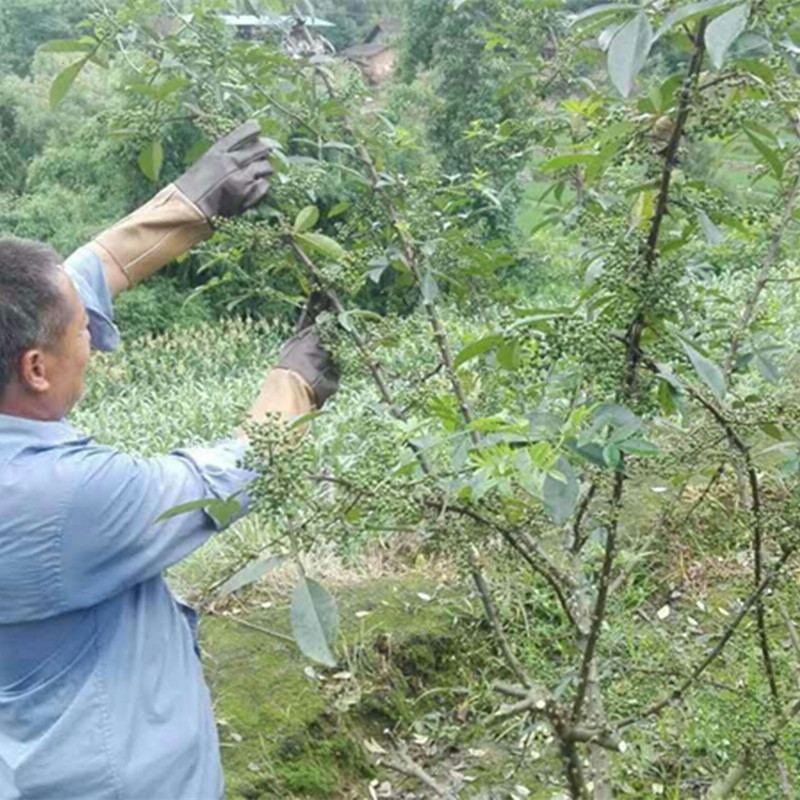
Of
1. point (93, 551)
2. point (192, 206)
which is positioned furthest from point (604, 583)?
point (192, 206)

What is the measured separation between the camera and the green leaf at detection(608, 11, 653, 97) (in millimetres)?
732

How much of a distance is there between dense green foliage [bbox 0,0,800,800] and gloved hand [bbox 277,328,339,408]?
0.10 ft

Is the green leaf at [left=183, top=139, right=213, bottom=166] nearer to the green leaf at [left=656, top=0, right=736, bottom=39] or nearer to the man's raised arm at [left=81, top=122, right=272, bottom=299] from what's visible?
the man's raised arm at [left=81, top=122, right=272, bottom=299]

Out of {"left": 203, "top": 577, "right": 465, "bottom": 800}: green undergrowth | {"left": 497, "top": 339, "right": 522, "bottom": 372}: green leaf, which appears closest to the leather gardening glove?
{"left": 497, "top": 339, "right": 522, "bottom": 372}: green leaf

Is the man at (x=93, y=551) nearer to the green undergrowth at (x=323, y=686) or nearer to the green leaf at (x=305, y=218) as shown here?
the green leaf at (x=305, y=218)

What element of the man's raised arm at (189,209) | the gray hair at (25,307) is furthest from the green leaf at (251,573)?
the man's raised arm at (189,209)

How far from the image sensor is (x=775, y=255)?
1.48m

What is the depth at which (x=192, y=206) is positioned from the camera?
4.96 feet

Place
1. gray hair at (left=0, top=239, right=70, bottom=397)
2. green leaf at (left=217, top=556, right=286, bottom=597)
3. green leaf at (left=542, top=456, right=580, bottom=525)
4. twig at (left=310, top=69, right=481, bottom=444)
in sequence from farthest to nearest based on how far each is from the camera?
twig at (left=310, top=69, right=481, bottom=444) < gray hair at (left=0, top=239, right=70, bottom=397) < green leaf at (left=217, top=556, right=286, bottom=597) < green leaf at (left=542, top=456, right=580, bottom=525)

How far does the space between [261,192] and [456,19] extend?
36.4 feet

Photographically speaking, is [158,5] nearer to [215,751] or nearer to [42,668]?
[42,668]

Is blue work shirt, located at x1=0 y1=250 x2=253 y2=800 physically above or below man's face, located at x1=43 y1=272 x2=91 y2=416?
below

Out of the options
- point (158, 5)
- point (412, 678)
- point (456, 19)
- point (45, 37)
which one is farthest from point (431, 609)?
point (45, 37)

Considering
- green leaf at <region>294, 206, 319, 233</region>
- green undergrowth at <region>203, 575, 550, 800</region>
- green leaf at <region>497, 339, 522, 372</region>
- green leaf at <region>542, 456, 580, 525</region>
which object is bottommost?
green undergrowth at <region>203, 575, 550, 800</region>
